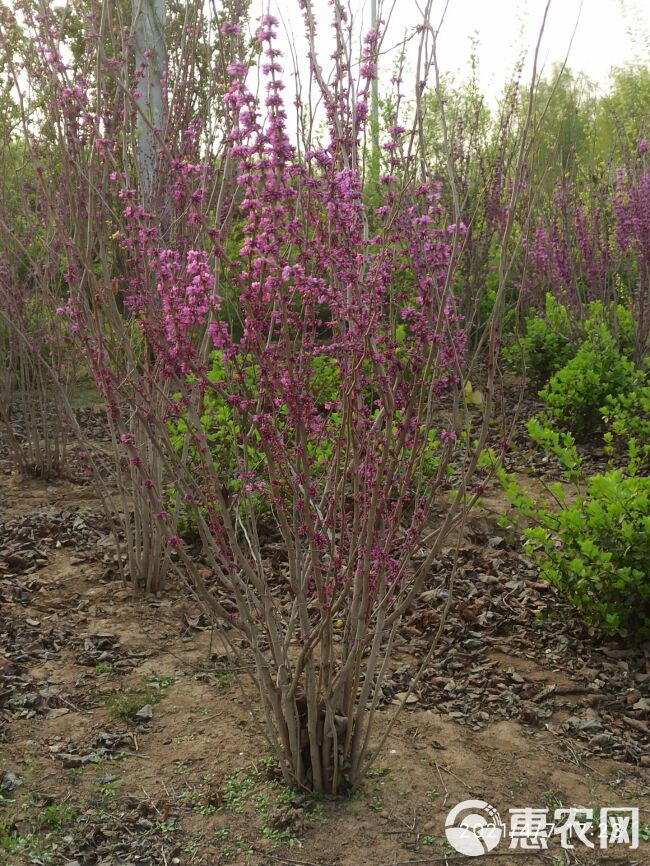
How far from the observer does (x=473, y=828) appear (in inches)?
97.3

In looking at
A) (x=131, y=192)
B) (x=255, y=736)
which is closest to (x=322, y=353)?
(x=131, y=192)

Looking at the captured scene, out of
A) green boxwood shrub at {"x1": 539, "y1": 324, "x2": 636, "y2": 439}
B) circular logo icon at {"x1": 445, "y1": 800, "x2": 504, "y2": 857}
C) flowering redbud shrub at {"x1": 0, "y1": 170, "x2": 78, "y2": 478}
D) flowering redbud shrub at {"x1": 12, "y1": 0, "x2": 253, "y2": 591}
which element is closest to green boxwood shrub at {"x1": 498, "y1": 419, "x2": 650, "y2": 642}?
circular logo icon at {"x1": 445, "y1": 800, "x2": 504, "y2": 857}

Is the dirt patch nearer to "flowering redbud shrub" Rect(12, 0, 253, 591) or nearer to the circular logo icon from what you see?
the circular logo icon

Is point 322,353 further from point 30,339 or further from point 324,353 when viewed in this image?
point 30,339

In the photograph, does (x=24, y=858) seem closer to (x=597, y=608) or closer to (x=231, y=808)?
(x=231, y=808)

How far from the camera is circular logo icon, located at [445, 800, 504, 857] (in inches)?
94.6

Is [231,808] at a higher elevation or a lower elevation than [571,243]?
lower

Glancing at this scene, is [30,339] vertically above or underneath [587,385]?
above

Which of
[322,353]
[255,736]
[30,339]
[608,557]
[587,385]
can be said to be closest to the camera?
[322,353]

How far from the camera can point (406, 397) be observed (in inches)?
92.5

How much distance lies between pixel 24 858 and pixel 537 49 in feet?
8.17

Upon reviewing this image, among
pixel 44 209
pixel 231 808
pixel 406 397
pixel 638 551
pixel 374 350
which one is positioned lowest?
pixel 231 808

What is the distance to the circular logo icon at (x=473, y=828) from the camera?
2.40m

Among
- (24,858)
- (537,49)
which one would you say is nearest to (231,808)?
(24,858)
